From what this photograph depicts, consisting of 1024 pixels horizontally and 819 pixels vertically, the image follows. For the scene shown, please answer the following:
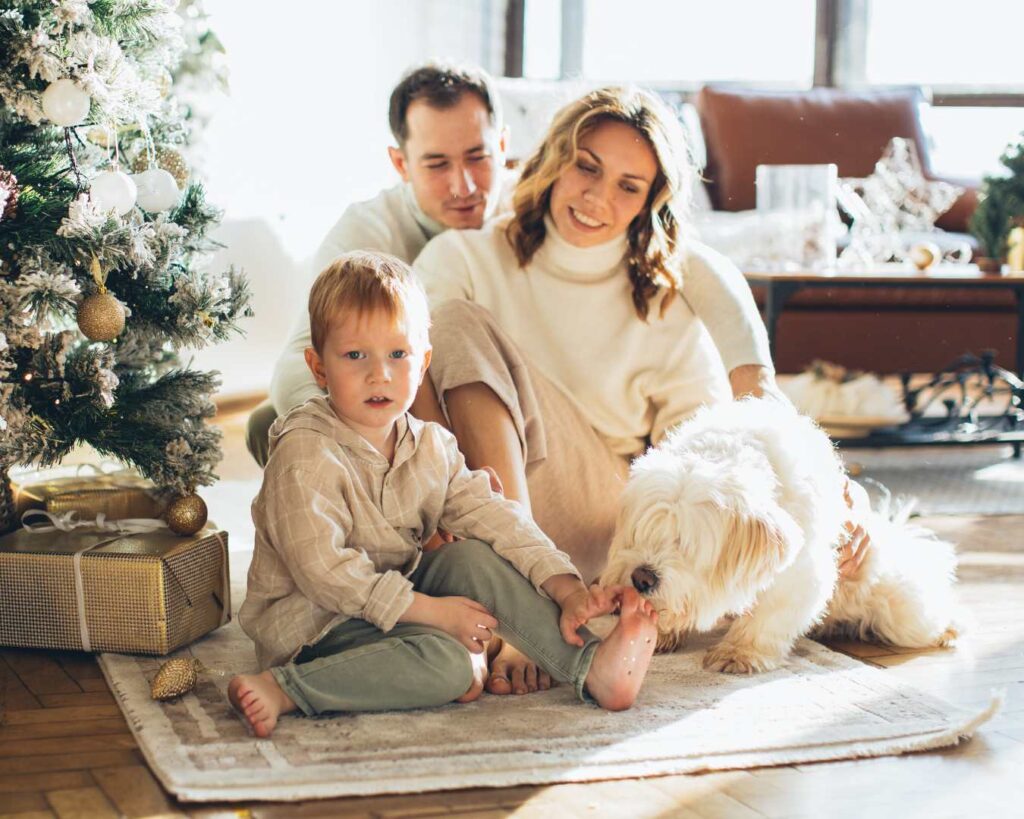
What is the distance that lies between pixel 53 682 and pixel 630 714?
771 mm

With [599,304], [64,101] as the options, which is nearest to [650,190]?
[599,304]

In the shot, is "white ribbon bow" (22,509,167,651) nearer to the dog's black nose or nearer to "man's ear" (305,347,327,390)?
"man's ear" (305,347,327,390)

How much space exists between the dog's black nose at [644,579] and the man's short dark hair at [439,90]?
44.1 inches

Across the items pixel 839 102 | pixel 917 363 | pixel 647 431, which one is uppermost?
pixel 839 102

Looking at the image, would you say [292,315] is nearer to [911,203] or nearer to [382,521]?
[911,203]

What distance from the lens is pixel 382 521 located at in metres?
1.59

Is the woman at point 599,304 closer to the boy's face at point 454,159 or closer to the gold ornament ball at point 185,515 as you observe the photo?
the boy's face at point 454,159

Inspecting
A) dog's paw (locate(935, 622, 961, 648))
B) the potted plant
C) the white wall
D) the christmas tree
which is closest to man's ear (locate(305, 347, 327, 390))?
the christmas tree

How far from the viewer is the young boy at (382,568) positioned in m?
1.50

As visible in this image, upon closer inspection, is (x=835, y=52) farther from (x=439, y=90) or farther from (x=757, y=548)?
(x=757, y=548)

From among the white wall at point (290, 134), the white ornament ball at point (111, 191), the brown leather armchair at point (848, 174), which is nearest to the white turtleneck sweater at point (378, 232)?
the white ornament ball at point (111, 191)

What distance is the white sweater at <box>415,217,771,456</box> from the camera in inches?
81.7

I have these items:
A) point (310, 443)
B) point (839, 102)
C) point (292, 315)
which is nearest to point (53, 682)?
point (310, 443)

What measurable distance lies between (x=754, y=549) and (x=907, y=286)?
6.56 feet
